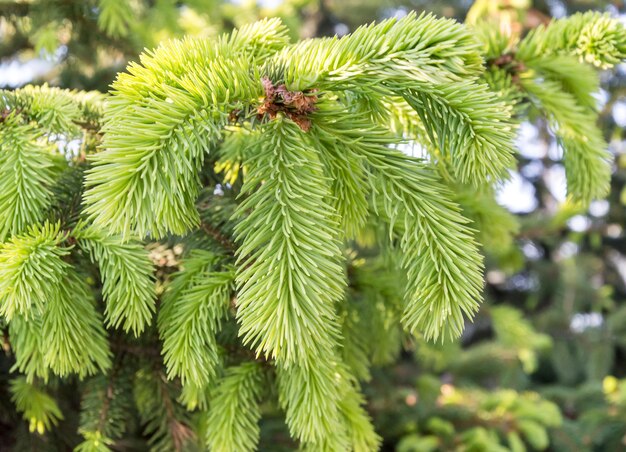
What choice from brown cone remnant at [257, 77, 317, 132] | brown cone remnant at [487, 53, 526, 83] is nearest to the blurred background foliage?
brown cone remnant at [487, 53, 526, 83]

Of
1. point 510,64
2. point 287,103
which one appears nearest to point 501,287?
point 510,64

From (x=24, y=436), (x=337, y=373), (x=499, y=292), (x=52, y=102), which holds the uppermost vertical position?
(x=52, y=102)

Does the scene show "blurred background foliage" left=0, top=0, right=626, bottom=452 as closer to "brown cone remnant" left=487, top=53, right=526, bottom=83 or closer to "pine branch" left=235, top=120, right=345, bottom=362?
"brown cone remnant" left=487, top=53, right=526, bottom=83

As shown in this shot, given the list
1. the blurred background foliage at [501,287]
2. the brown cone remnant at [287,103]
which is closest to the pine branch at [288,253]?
the brown cone remnant at [287,103]

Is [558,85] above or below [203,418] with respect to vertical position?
above

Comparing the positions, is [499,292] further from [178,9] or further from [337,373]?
[337,373]

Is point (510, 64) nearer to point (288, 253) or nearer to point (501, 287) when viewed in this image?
point (288, 253)

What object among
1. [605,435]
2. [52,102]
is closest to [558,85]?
[52,102]
